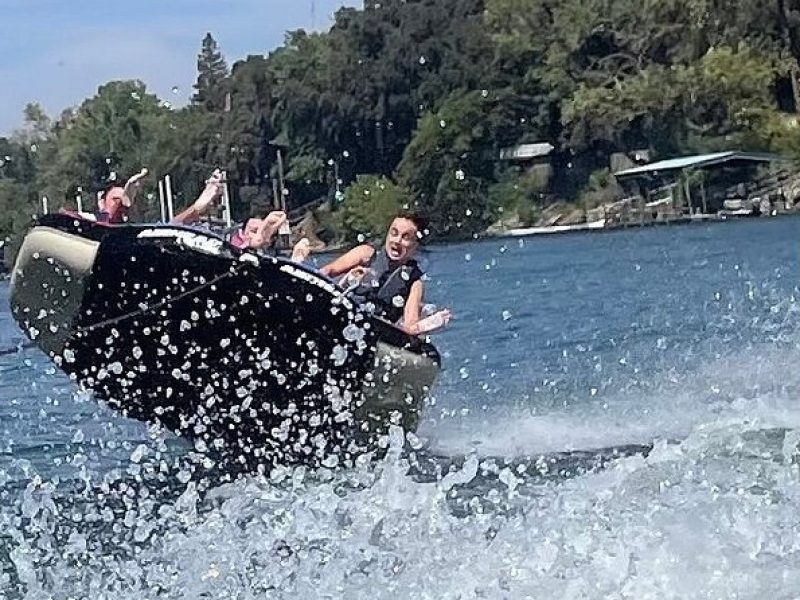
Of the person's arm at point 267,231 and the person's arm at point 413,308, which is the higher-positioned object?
the person's arm at point 267,231

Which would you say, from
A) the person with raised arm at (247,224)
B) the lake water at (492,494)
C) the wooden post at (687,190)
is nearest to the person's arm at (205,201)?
the person with raised arm at (247,224)

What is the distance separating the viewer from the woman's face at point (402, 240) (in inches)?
397

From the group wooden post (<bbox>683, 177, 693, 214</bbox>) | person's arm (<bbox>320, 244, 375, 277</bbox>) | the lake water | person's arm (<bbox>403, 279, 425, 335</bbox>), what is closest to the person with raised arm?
person's arm (<bbox>320, 244, 375, 277</bbox>)

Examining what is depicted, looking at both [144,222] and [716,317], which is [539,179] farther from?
[144,222]

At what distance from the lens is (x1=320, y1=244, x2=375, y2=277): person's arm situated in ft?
35.1

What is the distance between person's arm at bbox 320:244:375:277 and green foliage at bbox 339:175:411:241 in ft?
163

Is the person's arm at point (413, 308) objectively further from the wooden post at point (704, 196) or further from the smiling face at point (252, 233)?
the wooden post at point (704, 196)

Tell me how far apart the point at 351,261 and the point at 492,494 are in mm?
1795

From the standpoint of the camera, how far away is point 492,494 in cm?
992

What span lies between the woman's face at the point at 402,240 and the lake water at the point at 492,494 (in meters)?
1.01

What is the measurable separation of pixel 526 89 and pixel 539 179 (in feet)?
13.3

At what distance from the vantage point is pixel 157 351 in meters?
10.4

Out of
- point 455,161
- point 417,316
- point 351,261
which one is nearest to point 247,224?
point 351,261

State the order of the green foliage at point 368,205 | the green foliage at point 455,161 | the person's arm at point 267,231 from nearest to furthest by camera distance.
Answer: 1. the person's arm at point 267,231
2. the green foliage at point 368,205
3. the green foliage at point 455,161
